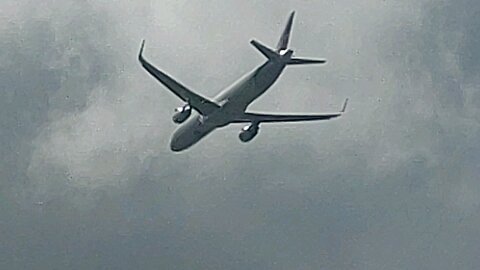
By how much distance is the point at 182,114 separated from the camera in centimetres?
19038

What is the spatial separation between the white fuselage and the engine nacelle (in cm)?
463

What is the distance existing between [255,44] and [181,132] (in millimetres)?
27966

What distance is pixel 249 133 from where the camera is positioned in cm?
19425

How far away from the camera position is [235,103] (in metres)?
186

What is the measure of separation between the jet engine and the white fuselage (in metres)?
1.84

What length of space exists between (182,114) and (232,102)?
796 cm

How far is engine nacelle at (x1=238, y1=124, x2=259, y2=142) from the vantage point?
637 feet

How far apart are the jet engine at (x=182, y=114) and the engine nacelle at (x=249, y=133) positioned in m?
8.80

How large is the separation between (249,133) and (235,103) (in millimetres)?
8911

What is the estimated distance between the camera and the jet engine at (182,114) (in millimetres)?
190125

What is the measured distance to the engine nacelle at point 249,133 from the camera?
194125 mm

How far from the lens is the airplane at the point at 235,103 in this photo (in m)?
180

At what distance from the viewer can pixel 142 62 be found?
7146 inches

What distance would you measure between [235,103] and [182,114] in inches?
326
